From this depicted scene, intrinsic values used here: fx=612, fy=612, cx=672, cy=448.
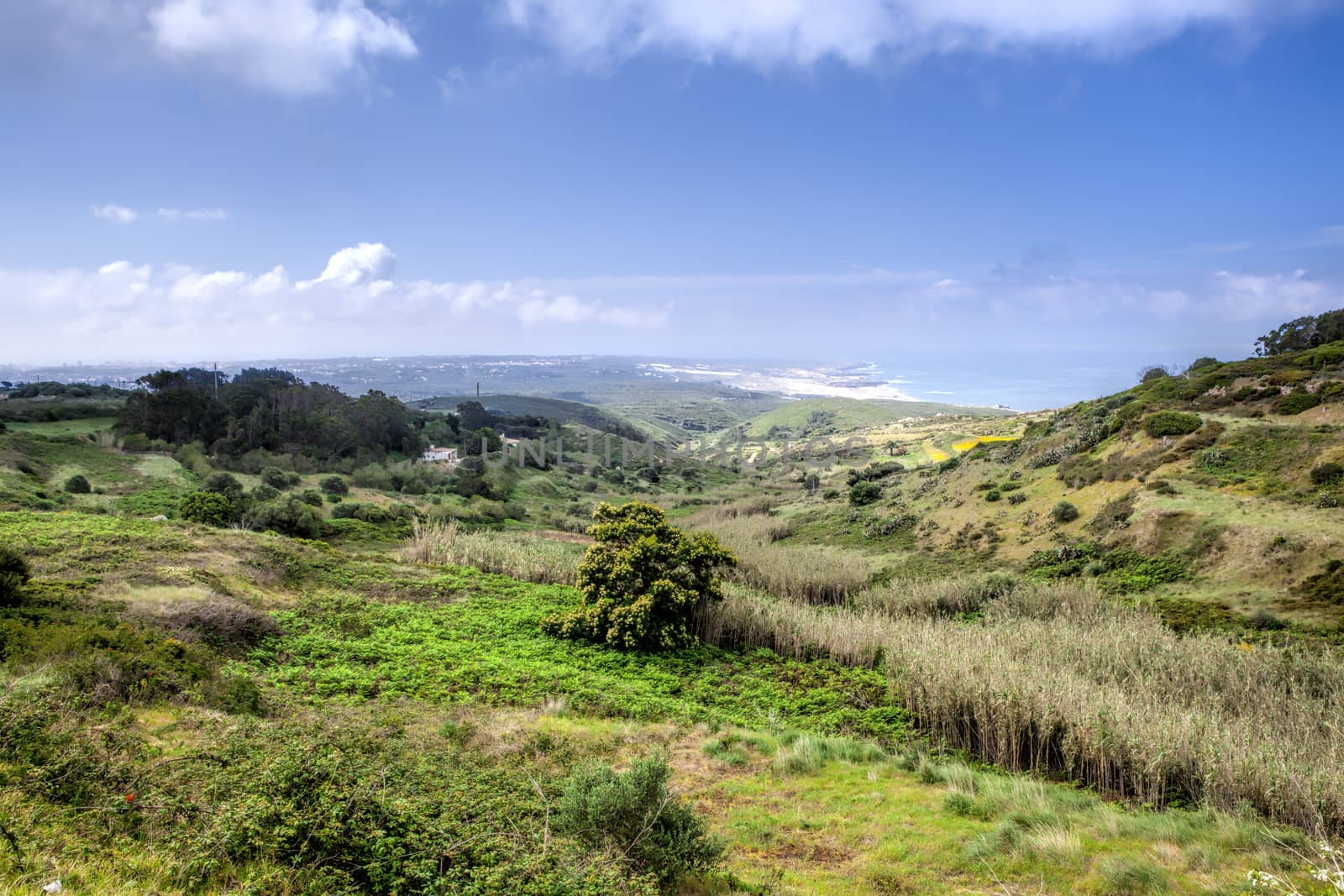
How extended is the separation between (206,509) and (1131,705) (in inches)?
1067

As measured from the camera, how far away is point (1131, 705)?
8930 mm

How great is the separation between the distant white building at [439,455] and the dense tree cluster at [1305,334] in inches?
2285

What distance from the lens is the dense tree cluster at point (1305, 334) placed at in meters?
35.2

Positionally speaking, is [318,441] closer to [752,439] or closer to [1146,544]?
[1146,544]

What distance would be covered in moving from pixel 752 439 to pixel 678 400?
74.3 metres

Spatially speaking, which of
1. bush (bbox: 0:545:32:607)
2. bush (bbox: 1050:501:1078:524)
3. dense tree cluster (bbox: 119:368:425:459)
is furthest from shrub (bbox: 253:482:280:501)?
bush (bbox: 1050:501:1078:524)

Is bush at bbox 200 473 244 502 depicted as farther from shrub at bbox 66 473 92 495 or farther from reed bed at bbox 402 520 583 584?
reed bed at bbox 402 520 583 584

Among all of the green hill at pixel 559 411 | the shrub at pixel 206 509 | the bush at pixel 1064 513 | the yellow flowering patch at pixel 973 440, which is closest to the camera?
the shrub at pixel 206 509

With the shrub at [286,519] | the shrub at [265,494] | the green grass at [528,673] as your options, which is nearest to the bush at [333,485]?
the shrub at [265,494]

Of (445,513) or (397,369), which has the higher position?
(397,369)

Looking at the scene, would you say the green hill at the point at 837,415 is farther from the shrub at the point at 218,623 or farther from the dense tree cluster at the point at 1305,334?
the shrub at the point at 218,623

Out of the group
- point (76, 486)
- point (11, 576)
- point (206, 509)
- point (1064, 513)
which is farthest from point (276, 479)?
point (1064, 513)

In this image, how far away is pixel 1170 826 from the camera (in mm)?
6332

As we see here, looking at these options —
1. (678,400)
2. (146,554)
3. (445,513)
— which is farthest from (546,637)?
(678,400)
